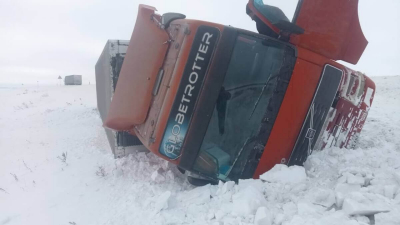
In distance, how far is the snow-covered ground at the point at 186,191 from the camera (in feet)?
6.76

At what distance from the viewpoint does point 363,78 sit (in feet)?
11.6

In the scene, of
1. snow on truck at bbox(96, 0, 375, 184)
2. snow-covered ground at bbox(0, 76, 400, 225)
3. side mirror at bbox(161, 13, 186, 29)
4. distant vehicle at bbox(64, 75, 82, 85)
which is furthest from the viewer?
distant vehicle at bbox(64, 75, 82, 85)

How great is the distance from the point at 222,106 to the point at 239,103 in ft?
0.56

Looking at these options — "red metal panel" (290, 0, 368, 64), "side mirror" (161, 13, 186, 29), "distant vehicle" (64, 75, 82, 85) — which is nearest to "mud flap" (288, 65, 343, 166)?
"red metal panel" (290, 0, 368, 64)

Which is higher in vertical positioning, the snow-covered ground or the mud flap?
the mud flap

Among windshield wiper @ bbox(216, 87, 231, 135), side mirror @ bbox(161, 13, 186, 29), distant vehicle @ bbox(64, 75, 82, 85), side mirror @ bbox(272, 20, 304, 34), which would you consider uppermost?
side mirror @ bbox(272, 20, 304, 34)

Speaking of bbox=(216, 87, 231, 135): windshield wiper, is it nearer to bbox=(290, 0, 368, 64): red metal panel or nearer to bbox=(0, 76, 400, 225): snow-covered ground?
bbox=(0, 76, 400, 225): snow-covered ground

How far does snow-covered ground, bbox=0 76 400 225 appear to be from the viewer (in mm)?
2061

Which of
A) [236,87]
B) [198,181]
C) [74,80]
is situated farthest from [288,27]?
[74,80]

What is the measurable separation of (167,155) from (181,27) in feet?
3.87

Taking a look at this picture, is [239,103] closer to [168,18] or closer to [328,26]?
[168,18]

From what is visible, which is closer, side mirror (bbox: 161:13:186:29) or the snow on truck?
the snow on truck

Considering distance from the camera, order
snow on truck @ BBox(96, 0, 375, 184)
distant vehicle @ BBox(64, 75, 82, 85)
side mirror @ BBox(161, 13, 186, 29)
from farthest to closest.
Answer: distant vehicle @ BBox(64, 75, 82, 85), side mirror @ BBox(161, 13, 186, 29), snow on truck @ BBox(96, 0, 375, 184)

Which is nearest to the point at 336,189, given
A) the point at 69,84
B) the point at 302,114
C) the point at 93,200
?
the point at 302,114
